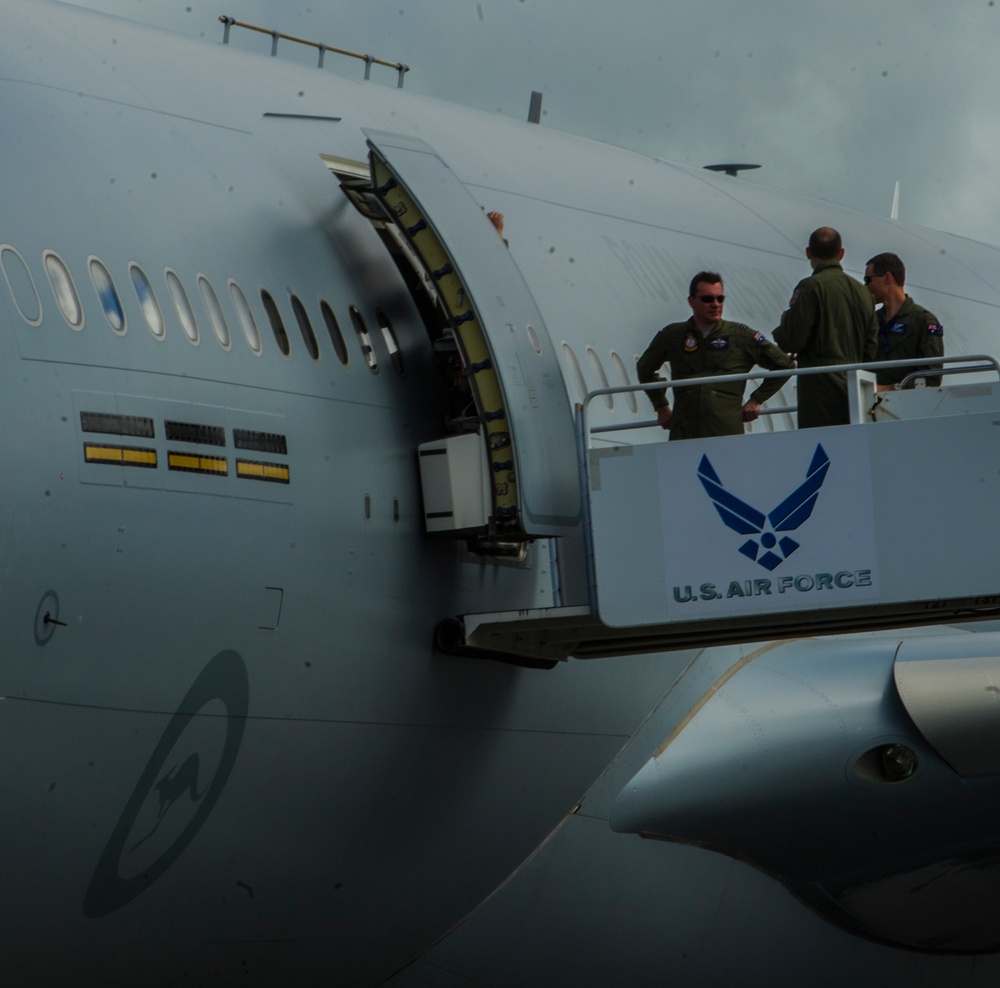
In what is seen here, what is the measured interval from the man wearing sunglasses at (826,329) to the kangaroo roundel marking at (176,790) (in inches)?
127

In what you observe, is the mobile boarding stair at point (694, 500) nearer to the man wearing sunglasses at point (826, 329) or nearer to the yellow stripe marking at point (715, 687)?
the man wearing sunglasses at point (826, 329)

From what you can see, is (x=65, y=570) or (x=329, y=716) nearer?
A: (x=65, y=570)

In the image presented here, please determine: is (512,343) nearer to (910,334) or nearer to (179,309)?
(179,309)

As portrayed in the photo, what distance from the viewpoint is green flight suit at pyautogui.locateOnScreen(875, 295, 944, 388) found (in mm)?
10445

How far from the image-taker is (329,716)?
8188 mm

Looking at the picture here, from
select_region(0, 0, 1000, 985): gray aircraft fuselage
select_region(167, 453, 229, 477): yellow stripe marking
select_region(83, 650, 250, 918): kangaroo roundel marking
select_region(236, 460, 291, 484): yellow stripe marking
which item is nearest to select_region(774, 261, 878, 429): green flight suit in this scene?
select_region(0, 0, 1000, 985): gray aircraft fuselage

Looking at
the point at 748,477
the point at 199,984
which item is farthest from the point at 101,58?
the point at 199,984

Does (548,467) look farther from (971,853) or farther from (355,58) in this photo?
(355,58)

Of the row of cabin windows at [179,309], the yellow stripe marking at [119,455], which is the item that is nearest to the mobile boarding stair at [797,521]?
the row of cabin windows at [179,309]

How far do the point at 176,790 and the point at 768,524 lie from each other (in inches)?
113

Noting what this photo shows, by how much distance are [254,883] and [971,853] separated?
4704 millimetres

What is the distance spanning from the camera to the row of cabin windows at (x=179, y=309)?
7082 mm

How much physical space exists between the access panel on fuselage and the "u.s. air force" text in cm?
83

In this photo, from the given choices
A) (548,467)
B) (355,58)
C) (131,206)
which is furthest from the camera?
(355,58)
